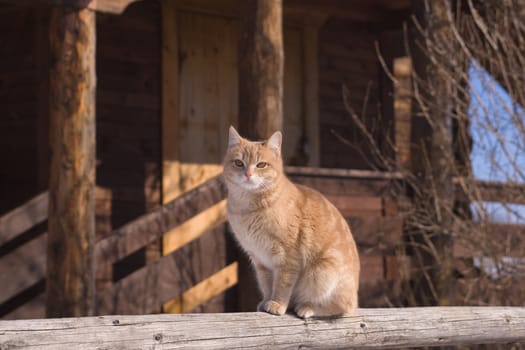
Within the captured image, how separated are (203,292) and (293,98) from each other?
2700 mm

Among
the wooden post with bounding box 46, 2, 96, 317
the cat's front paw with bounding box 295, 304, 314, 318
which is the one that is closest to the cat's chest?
the cat's front paw with bounding box 295, 304, 314, 318

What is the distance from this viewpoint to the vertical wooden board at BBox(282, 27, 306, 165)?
10359 millimetres

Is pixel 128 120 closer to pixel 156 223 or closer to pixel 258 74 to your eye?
pixel 156 223

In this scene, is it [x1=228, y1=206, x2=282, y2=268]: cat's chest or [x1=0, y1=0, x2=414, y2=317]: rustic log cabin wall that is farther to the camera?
[x1=0, y1=0, x2=414, y2=317]: rustic log cabin wall

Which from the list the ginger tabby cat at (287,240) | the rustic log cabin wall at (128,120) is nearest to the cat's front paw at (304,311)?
the ginger tabby cat at (287,240)

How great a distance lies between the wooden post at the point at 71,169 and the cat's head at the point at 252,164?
2.02 metres

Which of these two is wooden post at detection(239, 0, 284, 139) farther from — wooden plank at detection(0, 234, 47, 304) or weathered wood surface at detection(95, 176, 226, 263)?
wooden plank at detection(0, 234, 47, 304)

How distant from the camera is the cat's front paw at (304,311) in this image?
4.25m

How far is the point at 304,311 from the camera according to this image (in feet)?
14.0

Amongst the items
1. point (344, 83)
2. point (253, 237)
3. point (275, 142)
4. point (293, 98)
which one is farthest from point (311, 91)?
point (253, 237)

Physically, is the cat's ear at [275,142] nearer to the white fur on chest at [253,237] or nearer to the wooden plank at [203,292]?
the white fur on chest at [253,237]

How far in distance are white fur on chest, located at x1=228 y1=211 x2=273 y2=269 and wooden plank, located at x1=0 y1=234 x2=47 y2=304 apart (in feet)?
9.71

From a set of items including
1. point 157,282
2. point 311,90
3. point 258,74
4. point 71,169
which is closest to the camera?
point 71,169

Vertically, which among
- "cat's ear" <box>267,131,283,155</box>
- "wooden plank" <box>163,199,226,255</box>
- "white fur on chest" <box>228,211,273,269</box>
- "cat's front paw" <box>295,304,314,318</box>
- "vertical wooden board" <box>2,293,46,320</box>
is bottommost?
"cat's front paw" <box>295,304,314,318</box>
